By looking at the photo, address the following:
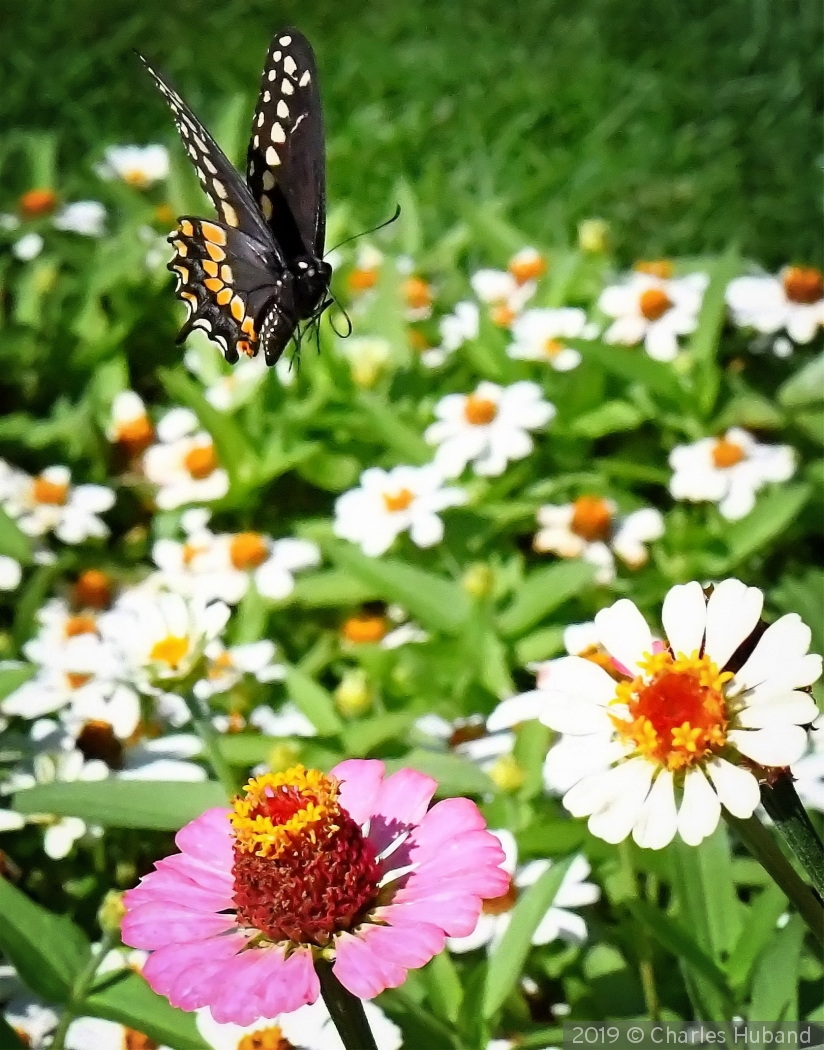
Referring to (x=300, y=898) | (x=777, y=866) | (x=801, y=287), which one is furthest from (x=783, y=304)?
(x=300, y=898)

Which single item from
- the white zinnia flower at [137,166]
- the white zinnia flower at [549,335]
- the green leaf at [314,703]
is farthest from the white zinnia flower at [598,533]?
the white zinnia flower at [137,166]

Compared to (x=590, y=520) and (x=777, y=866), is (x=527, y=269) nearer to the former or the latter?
(x=590, y=520)

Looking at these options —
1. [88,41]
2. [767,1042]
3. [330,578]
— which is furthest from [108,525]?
[88,41]

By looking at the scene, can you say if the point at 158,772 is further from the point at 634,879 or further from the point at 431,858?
the point at 431,858

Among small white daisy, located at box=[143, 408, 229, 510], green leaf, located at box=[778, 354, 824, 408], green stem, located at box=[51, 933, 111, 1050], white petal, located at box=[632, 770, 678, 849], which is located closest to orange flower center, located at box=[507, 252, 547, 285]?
green leaf, located at box=[778, 354, 824, 408]

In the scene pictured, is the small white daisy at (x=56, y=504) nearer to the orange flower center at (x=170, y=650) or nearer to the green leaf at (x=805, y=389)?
the orange flower center at (x=170, y=650)

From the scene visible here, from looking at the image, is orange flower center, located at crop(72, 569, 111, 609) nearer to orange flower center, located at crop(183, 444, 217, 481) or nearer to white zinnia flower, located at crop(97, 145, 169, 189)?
orange flower center, located at crop(183, 444, 217, 481)
